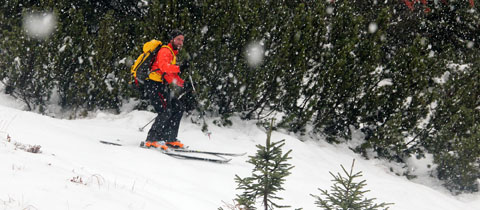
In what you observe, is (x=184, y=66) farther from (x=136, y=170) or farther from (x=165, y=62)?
(x=136, y=170)

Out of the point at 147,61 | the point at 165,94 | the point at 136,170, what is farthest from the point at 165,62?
the point at 136,170

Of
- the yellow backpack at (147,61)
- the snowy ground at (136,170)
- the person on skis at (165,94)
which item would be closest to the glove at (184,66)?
the person on skis at (165,94)

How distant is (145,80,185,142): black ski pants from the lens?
19.2ft

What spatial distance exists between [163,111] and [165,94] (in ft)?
0.99

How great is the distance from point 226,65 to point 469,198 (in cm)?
598

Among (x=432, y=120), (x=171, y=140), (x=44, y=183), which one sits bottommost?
(x=44, y=183)

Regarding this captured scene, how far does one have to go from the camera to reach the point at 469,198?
24.7 feet

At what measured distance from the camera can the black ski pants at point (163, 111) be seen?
19.2 feet

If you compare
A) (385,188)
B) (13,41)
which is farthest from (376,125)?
(13,41)

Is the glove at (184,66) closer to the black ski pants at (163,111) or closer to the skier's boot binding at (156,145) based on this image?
the black ski pants at (163,111)

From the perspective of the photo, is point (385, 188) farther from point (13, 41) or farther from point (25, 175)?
point (13, 41)

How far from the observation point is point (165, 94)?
5.89 metres

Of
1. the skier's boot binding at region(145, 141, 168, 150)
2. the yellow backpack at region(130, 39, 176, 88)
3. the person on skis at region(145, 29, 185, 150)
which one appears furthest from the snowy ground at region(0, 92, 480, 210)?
the yellow backpack at region(130, 39, 176, 88)

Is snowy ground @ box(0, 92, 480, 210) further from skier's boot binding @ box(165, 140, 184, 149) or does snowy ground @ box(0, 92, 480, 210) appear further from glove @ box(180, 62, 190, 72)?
glove @ box(180, 62, 190, 72)
